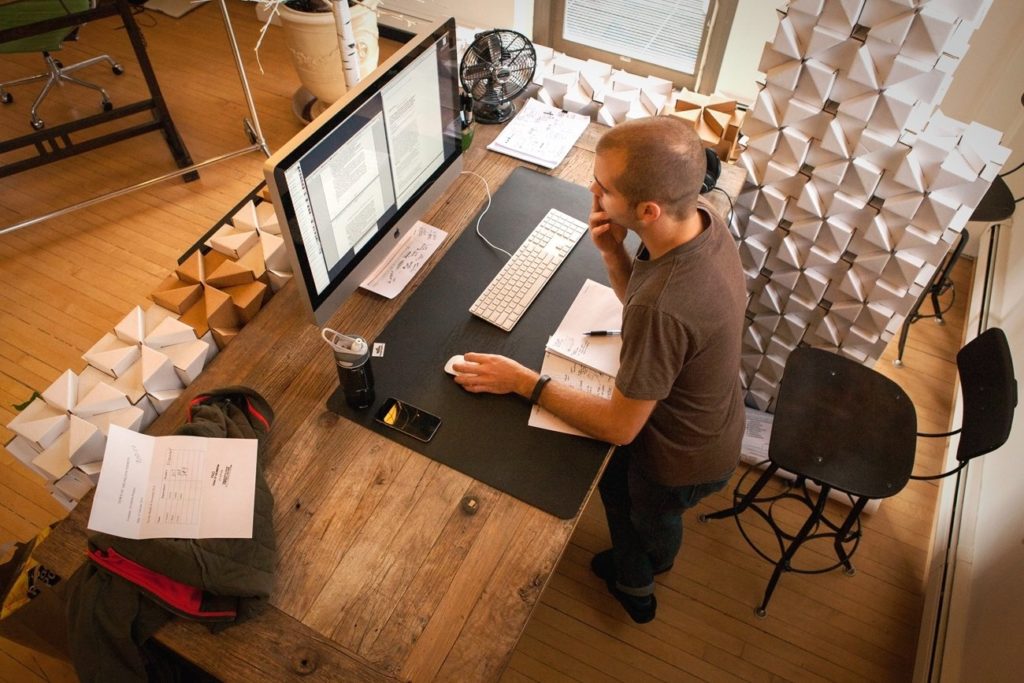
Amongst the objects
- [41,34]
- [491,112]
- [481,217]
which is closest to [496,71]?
[491,112]

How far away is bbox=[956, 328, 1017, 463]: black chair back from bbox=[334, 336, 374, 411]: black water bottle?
1.45 meters

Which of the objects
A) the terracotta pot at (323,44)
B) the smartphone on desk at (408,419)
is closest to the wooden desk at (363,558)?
the smartphone on desk at (408,419)

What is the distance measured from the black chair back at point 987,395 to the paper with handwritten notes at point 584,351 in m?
0.91

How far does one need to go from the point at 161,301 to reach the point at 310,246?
2.71 ft

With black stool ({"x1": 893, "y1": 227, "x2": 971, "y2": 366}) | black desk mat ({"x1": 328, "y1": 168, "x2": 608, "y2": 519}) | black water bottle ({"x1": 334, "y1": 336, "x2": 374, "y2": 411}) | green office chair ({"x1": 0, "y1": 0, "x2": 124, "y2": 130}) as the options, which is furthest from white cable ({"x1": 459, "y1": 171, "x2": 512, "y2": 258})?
green office chair ({"x1": 0, "y1": 0, "x2": 124, "y2": 130})

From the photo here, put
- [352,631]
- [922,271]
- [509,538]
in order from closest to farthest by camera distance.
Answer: [352,631] → [509,538] → [922,271]

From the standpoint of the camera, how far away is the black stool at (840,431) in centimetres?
197

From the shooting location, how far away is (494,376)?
5.57 ft

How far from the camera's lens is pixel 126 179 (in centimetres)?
343

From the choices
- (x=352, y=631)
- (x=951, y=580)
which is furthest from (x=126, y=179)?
(x=951, y=580)

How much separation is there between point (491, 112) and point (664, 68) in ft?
4.07

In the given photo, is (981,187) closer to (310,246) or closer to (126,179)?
(310,246)

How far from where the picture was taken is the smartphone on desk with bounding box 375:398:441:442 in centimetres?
166

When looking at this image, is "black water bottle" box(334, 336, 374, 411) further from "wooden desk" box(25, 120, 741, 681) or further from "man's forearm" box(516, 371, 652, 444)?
"man's forearm" box(516, 371, 652, 444)
